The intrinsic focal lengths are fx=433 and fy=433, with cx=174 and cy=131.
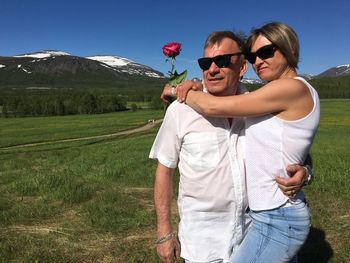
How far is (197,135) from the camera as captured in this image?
311 cm

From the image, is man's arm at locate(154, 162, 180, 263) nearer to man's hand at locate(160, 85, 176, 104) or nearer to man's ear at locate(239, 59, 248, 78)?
man's hand at locate(160, 85, 176, 104)

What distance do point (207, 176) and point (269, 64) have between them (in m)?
0.90

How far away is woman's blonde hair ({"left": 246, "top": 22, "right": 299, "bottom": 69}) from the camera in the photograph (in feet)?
9.51

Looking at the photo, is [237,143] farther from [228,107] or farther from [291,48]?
[291,48]

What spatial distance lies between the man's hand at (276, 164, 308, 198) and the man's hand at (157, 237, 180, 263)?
38.4 inches

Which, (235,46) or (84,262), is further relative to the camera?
(84,262)

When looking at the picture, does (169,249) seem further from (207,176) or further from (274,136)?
(274,136)

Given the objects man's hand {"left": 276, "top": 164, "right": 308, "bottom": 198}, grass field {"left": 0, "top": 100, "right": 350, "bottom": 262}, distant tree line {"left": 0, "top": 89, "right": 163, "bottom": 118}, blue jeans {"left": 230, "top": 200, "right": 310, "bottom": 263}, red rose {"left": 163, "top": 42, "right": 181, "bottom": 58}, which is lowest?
distant tree line {"left": 0, "top": 89, "right": 163, "bottom": 118}

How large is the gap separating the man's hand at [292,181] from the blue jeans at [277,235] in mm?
99

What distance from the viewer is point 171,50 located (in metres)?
3.58

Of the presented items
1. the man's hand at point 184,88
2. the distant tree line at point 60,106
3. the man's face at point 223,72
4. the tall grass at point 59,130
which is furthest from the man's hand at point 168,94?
the distant tree line at point 60,106

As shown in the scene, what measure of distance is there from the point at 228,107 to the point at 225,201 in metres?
0.69

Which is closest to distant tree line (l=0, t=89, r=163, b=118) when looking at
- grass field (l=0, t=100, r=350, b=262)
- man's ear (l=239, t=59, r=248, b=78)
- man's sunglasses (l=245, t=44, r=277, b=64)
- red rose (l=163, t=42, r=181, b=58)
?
grass field (l=0, t=100, r=350, b=262)

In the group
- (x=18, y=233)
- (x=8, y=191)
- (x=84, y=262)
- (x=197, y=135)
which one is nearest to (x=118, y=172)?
(x=8, y=191)
